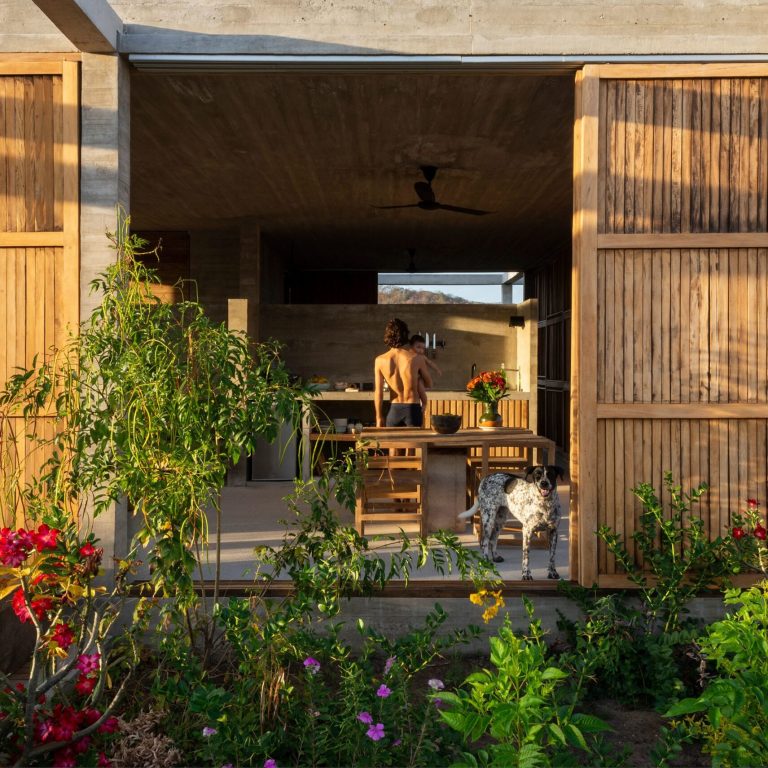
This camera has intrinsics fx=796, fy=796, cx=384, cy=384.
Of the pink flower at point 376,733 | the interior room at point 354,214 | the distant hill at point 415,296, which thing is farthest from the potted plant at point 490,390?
the distant hill at point 415,296

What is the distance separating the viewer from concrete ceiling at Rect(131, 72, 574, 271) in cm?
503

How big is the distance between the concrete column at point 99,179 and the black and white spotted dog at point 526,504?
87.7 inches

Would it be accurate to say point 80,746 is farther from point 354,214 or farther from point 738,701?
point 354,214

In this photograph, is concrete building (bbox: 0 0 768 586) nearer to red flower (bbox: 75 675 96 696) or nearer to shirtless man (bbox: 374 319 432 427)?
red flower (bbox: 75 675 96 696)

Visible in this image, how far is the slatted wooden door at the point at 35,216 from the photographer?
4.08 meters

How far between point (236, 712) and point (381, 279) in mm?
14281

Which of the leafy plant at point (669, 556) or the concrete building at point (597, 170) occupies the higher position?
the concrete building at point (597, 170)

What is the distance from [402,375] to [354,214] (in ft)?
9.49

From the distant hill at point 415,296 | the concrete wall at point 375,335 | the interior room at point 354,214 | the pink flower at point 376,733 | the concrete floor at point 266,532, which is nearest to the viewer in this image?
the pink flower at point 376,733

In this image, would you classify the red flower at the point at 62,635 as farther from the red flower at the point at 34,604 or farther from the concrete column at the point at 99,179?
the concrete column at the point at 99,179

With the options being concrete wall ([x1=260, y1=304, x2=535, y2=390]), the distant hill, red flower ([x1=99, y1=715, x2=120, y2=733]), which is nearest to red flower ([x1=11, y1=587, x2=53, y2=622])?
red flower ([x1=99, y1=715, x2=120, y2=733])

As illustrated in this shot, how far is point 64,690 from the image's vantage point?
3199mm

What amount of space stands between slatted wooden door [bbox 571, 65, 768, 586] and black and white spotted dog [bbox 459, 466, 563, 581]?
0.39 metres

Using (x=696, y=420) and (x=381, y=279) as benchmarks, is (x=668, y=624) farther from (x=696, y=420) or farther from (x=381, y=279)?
(x=381, y=279)
